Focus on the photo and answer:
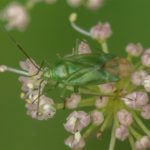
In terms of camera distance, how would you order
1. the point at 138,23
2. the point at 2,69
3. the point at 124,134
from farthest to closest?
the point at 138,23
the point at 2,69
the point at 124,134

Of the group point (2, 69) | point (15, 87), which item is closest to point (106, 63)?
point (2, 69)

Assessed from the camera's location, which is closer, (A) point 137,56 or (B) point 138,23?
(A) point 137,56

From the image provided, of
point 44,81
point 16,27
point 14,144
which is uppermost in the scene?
point 16,27

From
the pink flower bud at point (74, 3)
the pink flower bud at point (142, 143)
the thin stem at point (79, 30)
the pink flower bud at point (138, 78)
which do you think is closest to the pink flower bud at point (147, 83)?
the pink flower bud at point (138, 78)

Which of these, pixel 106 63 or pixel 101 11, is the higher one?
pixel 101 11

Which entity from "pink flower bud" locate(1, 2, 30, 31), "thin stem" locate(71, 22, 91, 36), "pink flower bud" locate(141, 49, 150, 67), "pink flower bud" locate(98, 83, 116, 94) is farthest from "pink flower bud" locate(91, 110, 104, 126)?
"pink flower bud" locate(1, 2, 30, 31)

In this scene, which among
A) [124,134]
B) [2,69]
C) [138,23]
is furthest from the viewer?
[138,23]

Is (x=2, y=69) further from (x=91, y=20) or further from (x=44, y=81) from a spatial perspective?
(x=91, y=20)

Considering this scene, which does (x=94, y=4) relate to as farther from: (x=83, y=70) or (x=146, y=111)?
(x=146, y=111)
